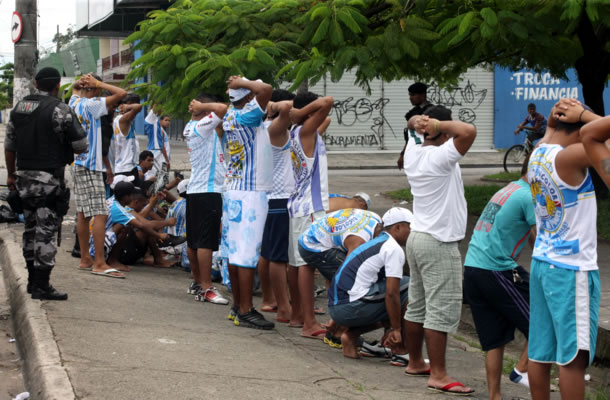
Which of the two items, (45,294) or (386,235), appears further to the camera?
(45,294)

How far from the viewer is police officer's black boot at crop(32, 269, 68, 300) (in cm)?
629

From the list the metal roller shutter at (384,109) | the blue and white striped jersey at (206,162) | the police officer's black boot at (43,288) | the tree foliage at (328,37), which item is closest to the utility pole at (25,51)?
the tree foliage at (328,37)

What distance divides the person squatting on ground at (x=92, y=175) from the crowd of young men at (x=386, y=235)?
0.05 ft

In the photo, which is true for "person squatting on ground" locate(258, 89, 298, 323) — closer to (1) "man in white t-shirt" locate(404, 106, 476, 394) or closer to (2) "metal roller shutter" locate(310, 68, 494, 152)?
(1) "man in white t-shirt" locate(404, 106, 476, 394)

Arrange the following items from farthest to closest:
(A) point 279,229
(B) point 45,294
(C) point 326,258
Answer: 1. (A) point 279,229
2. (B) point 45,294
3. (C) point 326,258

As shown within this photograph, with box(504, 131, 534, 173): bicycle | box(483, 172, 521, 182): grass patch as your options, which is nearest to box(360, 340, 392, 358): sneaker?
box(483, 172, 521, 182): grass patch

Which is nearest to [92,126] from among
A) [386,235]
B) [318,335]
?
[318,335]

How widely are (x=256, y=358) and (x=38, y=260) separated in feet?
6.72

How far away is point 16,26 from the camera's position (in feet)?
39.3

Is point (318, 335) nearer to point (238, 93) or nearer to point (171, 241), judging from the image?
point (238, 93)

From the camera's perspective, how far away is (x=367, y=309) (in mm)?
5676

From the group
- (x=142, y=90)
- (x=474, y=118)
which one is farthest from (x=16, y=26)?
(x=474, y=118)

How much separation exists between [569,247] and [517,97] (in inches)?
1112

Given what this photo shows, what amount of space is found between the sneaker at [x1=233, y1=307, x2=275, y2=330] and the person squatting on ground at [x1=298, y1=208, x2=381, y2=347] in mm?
344
